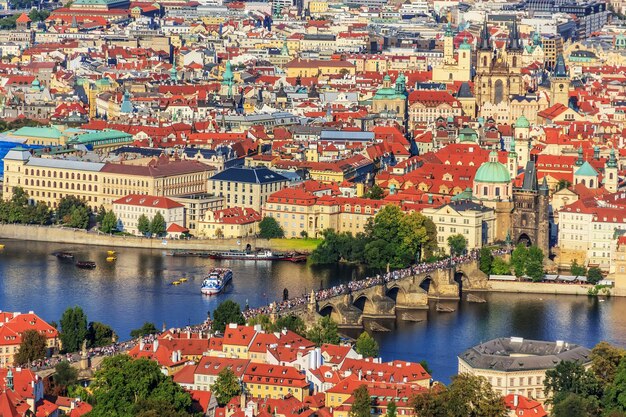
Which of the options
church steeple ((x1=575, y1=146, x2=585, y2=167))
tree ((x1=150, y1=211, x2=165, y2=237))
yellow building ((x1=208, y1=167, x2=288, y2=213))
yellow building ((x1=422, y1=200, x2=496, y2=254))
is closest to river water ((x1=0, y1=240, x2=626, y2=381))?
tree ((x1=150, y1=211, x2=165, y2=237))

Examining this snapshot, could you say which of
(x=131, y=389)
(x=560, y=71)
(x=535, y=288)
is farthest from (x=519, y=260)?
(x=560, y=71)

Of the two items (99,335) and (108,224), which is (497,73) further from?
(99,335)

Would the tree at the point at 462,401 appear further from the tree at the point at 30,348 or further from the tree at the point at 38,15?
the tree at the point at 38,15

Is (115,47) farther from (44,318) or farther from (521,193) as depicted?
(44,318)

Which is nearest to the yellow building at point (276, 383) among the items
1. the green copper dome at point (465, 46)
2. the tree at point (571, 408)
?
the tree at point (571, 408)

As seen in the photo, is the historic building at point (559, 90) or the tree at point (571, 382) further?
the historic building at point (559, 90)

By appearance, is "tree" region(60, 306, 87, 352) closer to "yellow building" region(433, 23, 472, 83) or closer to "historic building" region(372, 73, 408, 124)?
"historic building" region(372, 73, 408, 124)
